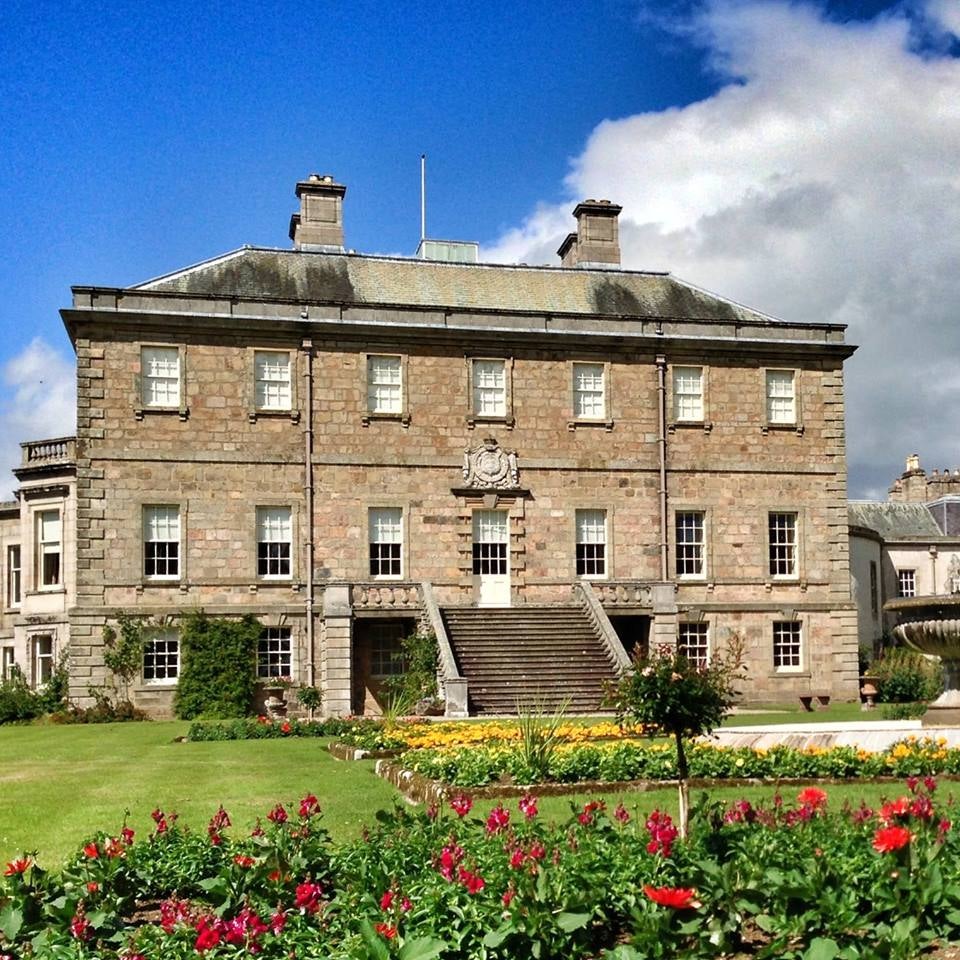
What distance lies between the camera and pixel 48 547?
3450cm

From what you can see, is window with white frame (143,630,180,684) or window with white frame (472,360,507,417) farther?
window with white frame (472,360,507,417)

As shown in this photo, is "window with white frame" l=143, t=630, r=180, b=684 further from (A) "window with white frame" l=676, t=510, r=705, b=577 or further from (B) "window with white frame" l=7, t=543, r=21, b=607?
(A) "window with white frame" l=676, t=510, r=705, b=577

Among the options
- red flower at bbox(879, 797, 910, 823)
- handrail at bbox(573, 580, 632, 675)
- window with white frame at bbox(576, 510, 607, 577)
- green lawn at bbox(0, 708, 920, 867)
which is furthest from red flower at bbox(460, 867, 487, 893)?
window with white frame at bbox(576, 510, 607, 577)

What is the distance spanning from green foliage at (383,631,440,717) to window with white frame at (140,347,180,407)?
8007 mm

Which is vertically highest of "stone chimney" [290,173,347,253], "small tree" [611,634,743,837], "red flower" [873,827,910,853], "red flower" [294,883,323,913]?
"stone chimney" [290,173,347,253]

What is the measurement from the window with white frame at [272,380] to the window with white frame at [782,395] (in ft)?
41.3

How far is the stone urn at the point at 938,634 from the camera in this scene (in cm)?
1738

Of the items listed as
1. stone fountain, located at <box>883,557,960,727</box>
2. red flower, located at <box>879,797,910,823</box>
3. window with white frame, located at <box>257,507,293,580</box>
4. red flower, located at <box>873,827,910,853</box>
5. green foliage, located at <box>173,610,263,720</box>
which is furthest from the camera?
window with white frame, located at <box>257,507,293,580</box>

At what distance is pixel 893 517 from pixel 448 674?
1308 inches

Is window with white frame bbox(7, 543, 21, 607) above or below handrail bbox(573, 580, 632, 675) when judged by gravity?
above

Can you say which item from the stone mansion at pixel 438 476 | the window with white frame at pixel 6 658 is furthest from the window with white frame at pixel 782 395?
the window with white frame at pixel 6 658

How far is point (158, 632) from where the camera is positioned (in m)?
29.7

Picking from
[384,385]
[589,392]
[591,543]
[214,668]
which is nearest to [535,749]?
[214,668]

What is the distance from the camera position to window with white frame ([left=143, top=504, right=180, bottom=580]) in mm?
29828
